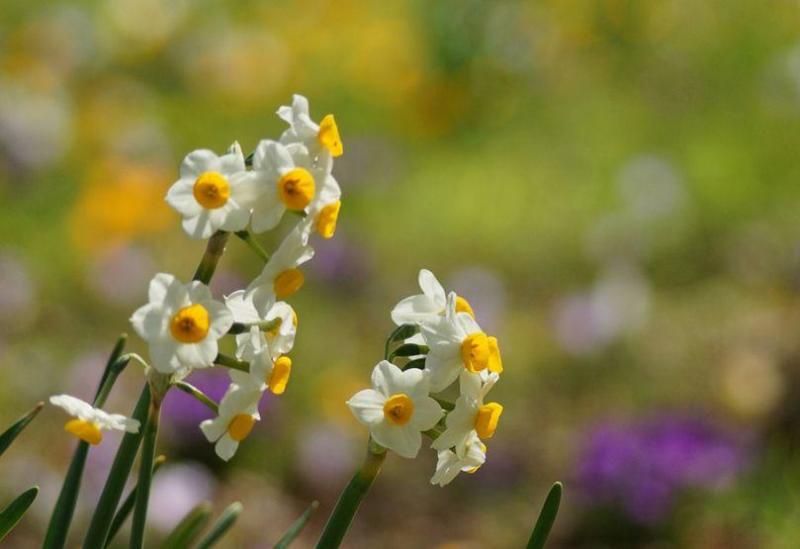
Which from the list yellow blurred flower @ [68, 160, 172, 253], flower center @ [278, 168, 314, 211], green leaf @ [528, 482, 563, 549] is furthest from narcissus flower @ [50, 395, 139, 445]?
yellow blurred flower @ [68, 160, 172, 253]

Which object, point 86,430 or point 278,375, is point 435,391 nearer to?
point 278,375

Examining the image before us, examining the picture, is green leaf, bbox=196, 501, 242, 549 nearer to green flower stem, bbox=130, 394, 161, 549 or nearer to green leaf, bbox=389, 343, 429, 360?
green flower stem, bbox=130, 394, 161, 549

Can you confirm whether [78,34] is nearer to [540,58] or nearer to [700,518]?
[540,58]

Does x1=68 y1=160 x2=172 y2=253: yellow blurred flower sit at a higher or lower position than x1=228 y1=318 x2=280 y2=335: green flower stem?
higher

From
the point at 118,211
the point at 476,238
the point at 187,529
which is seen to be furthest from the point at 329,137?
the point at 476,238

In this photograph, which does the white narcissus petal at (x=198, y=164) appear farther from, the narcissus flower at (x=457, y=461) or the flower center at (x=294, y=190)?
the narcissus flower at (x=457, y=461)

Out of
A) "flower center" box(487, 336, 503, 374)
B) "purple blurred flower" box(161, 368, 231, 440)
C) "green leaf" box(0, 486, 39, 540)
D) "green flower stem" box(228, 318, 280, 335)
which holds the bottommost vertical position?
"green leaf" box(0, 486, 39, 540)

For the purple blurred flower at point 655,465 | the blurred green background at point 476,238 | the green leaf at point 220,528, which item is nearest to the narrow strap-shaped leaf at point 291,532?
the green leaf at point 220,528
